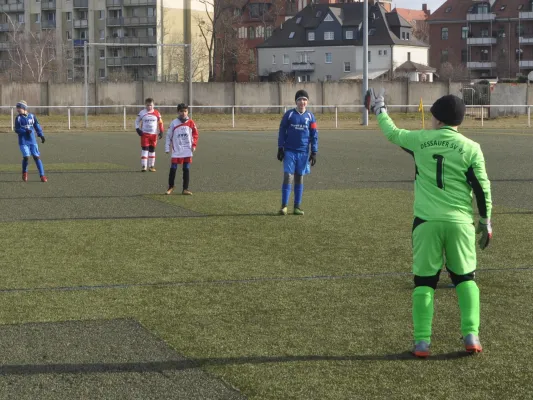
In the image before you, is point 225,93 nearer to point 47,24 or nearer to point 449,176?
point 449,176

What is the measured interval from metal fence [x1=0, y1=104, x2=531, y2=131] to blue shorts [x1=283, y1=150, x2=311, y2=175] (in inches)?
1235

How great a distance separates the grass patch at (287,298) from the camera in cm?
619

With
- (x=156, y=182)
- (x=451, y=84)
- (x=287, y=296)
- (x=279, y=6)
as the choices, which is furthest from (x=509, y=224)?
(x=279, y=6)

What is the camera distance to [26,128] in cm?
2003

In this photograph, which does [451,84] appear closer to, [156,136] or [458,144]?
[156,136]

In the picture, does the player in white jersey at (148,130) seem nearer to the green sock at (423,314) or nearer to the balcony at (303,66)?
the green sock at (423,314)

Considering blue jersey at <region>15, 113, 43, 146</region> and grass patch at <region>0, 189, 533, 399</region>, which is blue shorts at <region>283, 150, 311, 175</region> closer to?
grass patch at <region>0, 189, 533, 399</region>

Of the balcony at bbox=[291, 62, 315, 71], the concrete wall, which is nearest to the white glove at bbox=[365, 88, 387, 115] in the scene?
the concrete wall

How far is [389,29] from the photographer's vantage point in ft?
361

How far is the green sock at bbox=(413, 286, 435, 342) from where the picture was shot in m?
6.50

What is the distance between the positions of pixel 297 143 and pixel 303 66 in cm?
9767

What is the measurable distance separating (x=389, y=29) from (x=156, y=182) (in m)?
92.9

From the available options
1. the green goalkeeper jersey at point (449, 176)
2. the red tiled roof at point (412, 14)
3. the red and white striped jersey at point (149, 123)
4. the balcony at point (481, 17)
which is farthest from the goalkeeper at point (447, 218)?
the red tiled roof at point (412, 14)

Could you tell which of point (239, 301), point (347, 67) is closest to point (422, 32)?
point (347, 67)
